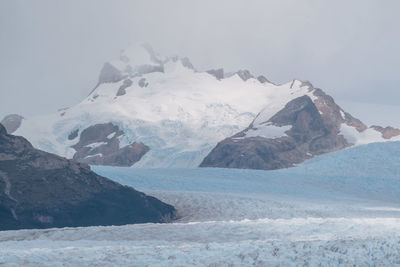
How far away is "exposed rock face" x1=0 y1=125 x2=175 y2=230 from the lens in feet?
137

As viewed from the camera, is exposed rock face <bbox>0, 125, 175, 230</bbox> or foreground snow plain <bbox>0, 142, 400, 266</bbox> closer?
foreground snow plain <bbox>0, 142, 400, 266</bbox>

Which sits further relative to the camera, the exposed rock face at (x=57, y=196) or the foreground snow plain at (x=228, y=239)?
the exposed rock face at (x=57, y=196)

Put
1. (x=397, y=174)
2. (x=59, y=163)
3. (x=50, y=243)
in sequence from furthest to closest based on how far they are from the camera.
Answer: (x=397, y=174)
(x=59, y=163)
(x=50, y=243)

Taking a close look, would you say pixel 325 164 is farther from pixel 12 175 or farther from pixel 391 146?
pixel 12 175

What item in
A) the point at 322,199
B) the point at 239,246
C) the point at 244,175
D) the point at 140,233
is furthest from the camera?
the point at 244,175

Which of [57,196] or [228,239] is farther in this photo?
[57,196]

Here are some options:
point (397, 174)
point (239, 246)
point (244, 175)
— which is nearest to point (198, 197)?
point (244, 175)

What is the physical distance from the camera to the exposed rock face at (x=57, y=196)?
41.7 m

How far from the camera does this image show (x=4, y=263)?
1866cm

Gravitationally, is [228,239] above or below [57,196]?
below

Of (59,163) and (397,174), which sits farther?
(397,174)

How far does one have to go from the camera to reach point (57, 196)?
43.9 meters

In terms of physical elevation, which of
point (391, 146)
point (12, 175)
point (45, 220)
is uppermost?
point (391, 146)

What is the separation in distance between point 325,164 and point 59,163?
41763 mm
